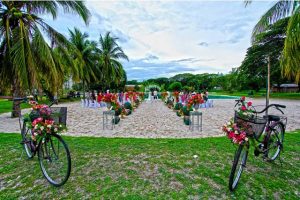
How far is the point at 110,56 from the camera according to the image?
26375 mm

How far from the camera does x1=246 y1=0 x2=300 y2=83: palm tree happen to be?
493 cm

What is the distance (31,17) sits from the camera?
855 centimetres

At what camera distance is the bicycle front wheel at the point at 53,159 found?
2927 mm

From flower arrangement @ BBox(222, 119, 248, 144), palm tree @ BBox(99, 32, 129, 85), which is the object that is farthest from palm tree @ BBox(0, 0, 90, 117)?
palm tree @ BBox(99, 32, 129, 85)

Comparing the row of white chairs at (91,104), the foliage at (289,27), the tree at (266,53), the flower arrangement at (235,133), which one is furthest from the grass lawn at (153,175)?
the tree at (266,53)

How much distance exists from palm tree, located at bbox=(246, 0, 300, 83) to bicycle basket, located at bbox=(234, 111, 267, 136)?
10.6 ft

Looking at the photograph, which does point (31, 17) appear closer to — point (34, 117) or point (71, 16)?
point (71, 16)

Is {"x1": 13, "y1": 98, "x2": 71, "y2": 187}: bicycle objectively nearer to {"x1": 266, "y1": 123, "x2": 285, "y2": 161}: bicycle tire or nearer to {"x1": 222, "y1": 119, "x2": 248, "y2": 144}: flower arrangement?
{"x1": 222, "y1": 119, "x2": 248, "y2": 144}: flower arrangement

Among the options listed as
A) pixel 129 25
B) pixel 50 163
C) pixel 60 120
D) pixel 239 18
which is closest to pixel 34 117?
pixel 60 120

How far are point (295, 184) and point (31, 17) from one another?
1013 centimetres

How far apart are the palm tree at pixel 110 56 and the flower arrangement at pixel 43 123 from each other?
75.4ft

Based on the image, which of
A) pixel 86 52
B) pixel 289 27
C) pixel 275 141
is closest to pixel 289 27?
pixel 289 27

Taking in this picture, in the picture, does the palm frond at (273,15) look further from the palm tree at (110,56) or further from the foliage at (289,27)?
the palm tree at (110,56)

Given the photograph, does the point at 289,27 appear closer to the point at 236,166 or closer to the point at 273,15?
the point at 273,15
